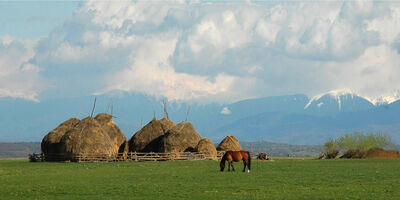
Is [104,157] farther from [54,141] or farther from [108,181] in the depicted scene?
[108,181]

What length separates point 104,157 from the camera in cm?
7619

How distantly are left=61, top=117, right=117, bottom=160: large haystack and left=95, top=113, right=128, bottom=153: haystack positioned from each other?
23.4ft

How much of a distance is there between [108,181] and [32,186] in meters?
4.73

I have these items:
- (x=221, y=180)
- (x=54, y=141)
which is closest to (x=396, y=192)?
(x=221, y=180)

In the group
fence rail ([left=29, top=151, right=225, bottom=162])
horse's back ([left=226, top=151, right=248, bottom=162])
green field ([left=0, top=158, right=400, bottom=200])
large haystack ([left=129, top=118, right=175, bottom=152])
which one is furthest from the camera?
large haystack ([left=129, top=118, right=175, bottom=152])

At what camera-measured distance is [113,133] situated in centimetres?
8644

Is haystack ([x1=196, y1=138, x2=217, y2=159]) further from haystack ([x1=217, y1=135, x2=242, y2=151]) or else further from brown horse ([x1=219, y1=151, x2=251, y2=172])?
brown horse ([x1=219, y1=151, x2=251, y2=172])

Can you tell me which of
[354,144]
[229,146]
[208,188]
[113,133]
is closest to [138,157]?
[113,133]

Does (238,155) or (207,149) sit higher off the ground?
(207,149)

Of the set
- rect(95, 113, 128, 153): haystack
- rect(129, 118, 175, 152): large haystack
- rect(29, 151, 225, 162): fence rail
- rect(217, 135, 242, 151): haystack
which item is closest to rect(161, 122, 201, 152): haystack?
rect(29, 151, 225, 162): fence rail

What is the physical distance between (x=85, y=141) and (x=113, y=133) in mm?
11004

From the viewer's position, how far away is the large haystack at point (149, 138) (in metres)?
84.1

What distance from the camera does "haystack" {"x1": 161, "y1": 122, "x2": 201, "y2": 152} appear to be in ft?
265

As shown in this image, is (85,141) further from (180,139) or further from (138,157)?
(180,139)
